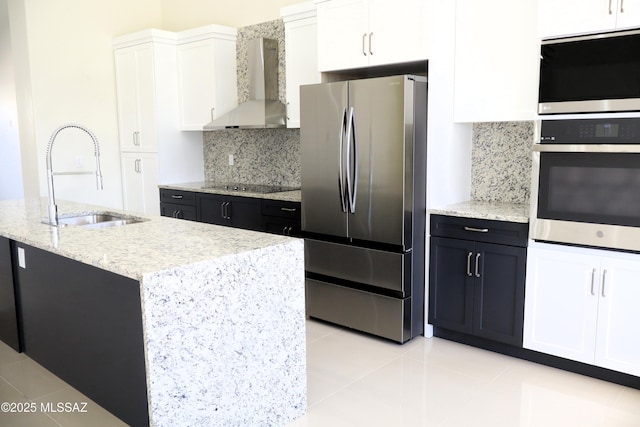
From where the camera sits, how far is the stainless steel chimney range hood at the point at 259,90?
4543 millimetres

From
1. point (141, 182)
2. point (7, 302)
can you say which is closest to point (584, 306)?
point (7, 302)

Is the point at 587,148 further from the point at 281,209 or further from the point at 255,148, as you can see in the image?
the point at 255,148

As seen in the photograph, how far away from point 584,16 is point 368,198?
5.17 feet

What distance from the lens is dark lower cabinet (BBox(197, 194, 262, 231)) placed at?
172 inches

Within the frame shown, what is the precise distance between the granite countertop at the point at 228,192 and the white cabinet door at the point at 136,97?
1.66ft

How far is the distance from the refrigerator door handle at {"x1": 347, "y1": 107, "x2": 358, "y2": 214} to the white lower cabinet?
1145 millimetres

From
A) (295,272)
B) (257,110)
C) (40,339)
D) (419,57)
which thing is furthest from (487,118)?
(40,339)

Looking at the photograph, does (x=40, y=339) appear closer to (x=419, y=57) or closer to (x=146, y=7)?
(x=419, y=57)

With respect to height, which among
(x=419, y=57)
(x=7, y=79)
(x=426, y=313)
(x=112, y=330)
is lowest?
(x=426, y=313)

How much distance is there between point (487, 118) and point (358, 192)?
0.95 meters

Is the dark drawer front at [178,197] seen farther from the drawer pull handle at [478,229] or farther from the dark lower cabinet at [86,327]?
the drawer pull handle at [478,229]

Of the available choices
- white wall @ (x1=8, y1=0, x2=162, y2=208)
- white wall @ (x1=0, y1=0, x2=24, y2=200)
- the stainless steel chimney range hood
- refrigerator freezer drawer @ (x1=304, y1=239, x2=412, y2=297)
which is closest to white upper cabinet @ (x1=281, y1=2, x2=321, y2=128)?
the stainless steel chimney range hood

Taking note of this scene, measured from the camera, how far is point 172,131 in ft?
17.7

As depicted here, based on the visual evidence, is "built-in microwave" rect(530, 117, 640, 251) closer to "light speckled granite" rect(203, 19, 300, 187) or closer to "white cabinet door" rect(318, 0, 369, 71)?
"white cabinet door" rect(318, 0, 369, 71)
